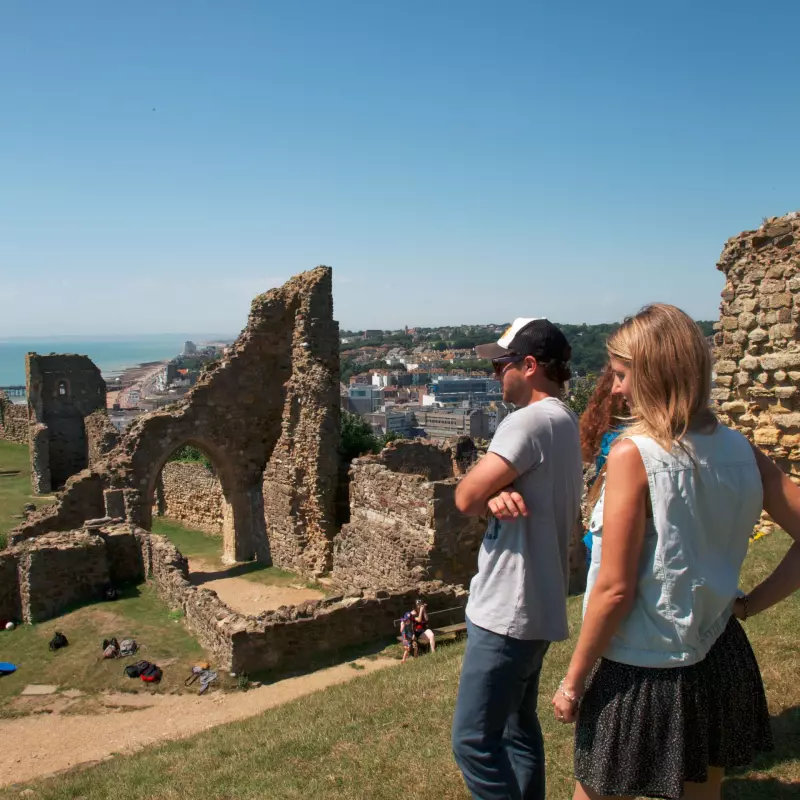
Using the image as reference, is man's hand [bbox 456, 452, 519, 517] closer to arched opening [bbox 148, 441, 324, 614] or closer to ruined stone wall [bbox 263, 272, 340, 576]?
arched opening [bbox 148, 441, 324, 614]

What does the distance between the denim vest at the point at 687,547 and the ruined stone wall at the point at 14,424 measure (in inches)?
1833

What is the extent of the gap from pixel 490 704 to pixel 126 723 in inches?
329

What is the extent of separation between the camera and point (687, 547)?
3039 millimetres

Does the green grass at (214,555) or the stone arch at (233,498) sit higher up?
the stone arch at (233,498)

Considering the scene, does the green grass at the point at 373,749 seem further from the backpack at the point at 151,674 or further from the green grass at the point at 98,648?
the green grass at the point at 98,648

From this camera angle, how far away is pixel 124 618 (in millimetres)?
14164

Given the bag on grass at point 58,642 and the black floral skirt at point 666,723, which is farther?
the bag on grass at point 58,642

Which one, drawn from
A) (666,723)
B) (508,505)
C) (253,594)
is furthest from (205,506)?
(666,723)

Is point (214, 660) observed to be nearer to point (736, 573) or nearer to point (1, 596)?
point (1, 596)

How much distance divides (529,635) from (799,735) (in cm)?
297

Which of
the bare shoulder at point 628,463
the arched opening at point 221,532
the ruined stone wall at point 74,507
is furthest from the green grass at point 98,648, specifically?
the bare shoulder at point 628,463

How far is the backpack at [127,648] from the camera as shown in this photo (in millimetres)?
12328

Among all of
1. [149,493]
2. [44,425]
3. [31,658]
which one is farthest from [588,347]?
[31,658]

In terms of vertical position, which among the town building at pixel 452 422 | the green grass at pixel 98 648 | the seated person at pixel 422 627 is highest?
the seated person at pixel 422 627
